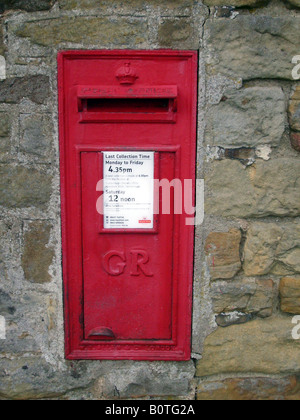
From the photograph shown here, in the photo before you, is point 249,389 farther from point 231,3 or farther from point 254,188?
point 231,3

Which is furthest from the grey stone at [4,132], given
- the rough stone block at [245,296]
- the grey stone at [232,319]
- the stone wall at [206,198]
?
the grey stone at [232,319]

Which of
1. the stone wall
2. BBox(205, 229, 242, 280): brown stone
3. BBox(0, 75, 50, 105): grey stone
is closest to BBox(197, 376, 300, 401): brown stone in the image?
Answer: the stone wall

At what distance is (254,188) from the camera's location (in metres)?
1.38

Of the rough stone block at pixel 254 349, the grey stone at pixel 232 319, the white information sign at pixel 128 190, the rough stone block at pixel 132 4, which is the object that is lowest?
the rough stone block at pixel 254 349

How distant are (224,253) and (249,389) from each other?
24.7 inches

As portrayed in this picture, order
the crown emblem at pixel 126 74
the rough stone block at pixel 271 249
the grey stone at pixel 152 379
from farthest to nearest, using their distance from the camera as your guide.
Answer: the grey stone at pixel 152 379 < the rough stone block at pixel 271 249 < the crown emblem at pixel 126 74

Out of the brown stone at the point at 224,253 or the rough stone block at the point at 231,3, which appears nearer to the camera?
the rough stone block at the point at 231,3

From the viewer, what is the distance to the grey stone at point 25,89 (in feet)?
4.36

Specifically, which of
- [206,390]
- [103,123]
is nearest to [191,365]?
[206,390]

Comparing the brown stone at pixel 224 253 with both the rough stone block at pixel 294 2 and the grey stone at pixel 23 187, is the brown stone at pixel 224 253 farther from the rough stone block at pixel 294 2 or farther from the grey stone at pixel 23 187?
the rough stone block at pixel 294 2

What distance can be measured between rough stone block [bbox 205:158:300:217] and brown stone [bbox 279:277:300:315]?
0.28m

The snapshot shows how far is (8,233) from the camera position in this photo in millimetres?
1415

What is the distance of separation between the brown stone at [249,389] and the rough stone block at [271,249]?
1.61ft
